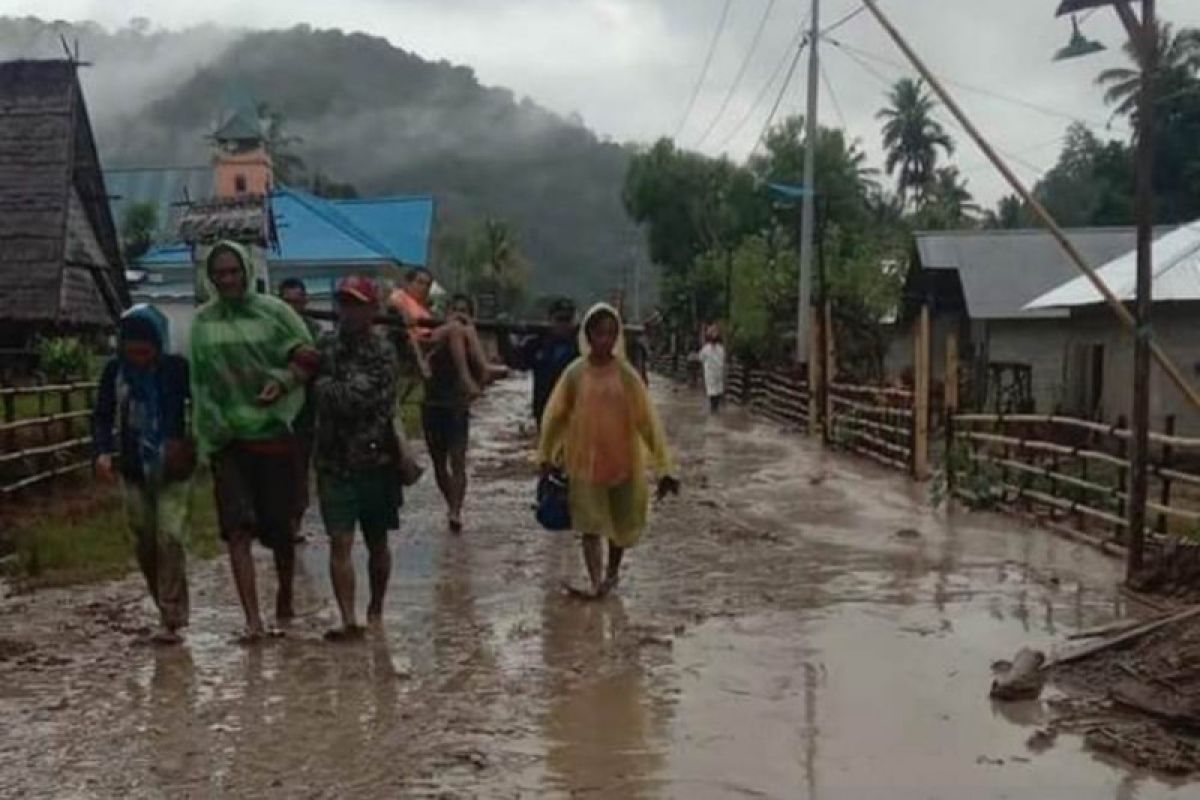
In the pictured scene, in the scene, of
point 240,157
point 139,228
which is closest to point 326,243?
point 139,228

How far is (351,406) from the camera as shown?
752cm

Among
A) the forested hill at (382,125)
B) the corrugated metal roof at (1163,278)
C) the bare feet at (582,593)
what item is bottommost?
the bare feet at (582,593)

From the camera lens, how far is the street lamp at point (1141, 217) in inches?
332

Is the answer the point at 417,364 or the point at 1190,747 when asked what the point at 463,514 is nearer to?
the point at 417,364

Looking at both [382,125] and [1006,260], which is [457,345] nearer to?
[1006,260]

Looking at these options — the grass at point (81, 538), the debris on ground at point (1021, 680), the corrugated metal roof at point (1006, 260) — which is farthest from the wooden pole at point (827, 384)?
the debris on ground at point (1021, 680)

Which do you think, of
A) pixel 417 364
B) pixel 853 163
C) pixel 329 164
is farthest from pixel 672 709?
pixel 329 164

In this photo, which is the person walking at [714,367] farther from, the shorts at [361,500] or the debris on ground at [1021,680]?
the debris on ground at [1021,680]

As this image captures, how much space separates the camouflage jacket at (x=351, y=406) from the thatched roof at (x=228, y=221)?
602 inches

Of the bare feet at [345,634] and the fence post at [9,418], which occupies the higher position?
the fence post at [9,418]

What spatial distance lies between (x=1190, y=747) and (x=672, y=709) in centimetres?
176

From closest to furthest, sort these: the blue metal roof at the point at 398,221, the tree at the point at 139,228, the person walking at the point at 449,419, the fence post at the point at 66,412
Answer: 1. the person walking at the point at 449,419
2. the fence post at the point at 66,412
3. the tree at the point at 139,228
4. the blue metal roof at the point at 398,221

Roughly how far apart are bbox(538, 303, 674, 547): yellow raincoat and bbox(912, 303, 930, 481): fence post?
26.3ft

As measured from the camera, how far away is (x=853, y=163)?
220ft
